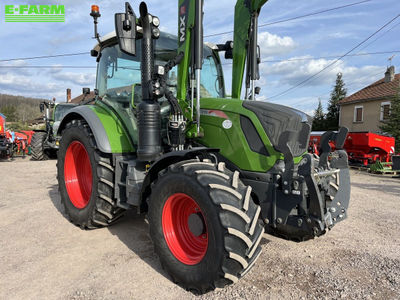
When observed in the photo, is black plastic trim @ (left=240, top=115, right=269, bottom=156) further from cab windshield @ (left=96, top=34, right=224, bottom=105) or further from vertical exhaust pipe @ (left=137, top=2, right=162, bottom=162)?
cab windshield @ (left=96, top=34, right=224, bottom=105)

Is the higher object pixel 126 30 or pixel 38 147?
pixel 126 30

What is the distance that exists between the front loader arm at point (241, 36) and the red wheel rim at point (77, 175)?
2359 mm

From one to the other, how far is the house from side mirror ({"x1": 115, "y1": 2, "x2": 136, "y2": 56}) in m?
22.2

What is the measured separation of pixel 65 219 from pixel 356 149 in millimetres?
11220

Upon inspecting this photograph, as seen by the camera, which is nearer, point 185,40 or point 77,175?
point 185,40

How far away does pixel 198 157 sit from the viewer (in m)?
2.91

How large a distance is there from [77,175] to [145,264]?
2095 mm

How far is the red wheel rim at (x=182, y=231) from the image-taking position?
268 centimetres

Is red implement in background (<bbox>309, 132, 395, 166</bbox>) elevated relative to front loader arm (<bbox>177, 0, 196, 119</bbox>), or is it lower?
lower

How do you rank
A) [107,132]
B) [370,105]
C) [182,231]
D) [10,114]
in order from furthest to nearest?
[10,114]
[370,105]
[107,132]
[182,231]

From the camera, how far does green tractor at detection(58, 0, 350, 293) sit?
7.77ft

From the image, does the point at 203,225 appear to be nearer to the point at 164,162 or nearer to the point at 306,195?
the point at 164,162

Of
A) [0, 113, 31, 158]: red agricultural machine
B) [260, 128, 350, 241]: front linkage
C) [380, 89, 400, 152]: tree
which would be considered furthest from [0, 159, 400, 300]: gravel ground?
[380, 89, 400, 152]: tree

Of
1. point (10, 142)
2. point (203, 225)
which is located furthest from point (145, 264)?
point (10, 142)
